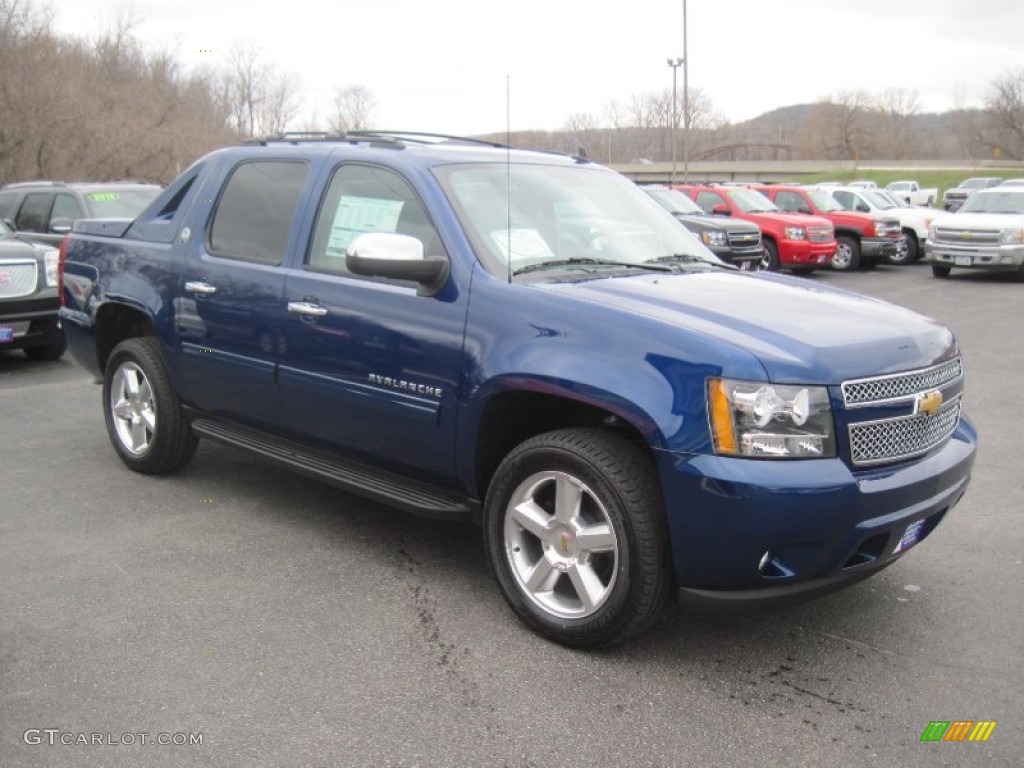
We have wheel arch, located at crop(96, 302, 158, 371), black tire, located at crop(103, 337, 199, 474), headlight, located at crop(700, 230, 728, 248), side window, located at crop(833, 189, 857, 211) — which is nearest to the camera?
black tire, located at crop(103, 337, 199, 474)

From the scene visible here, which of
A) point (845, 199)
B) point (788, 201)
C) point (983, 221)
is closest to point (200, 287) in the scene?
point (983, 221)

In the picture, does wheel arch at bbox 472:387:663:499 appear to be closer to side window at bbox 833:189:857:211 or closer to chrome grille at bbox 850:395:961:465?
chrome grille at bbox 850:395:961:465

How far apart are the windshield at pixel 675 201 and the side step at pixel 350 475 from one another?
44.4ft

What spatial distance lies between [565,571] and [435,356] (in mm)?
983

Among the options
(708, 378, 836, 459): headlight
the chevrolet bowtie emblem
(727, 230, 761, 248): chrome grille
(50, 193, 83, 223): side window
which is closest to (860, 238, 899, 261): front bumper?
(727, 230, 761, 248): chrome grille

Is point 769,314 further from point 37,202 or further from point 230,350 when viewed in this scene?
point 37,202

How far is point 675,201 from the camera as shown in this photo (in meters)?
18.4

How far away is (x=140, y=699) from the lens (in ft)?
10.6

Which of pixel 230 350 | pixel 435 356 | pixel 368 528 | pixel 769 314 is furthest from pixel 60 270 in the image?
pixel 769 314

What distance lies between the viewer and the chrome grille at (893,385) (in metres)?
3.29

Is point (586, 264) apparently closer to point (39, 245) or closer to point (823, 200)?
point (39, 245)

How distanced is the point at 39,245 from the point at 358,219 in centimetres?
630

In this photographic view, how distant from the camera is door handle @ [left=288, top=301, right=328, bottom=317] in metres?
4.38

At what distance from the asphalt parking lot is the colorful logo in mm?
34
